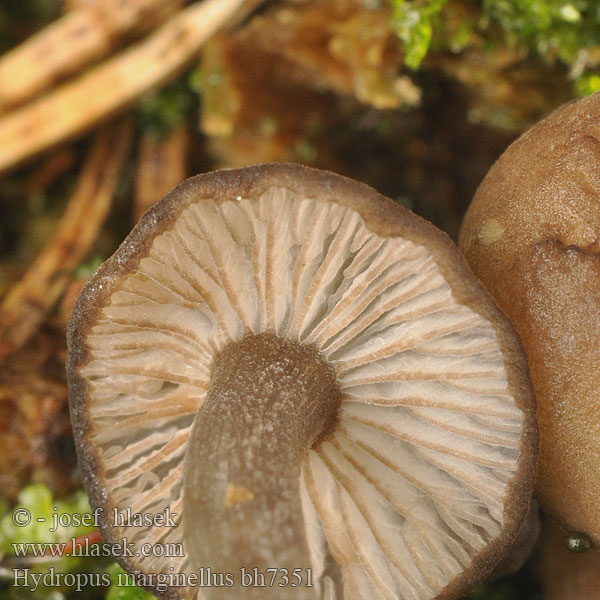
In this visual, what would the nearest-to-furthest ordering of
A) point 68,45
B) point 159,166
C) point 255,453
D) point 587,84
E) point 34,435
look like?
point 255,453 < point 587,84 < point 34,435 < point 68,45 < point 159,166

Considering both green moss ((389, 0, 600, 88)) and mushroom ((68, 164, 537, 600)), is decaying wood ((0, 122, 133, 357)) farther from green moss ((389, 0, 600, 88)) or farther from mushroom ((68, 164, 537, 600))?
green moss ((389, 0, 600, 88))

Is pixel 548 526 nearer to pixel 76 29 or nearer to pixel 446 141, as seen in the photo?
pixel 446 141

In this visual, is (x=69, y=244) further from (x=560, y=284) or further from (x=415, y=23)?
(x=560, y=284)

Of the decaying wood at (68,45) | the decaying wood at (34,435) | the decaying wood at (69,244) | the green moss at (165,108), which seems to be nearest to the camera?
the decaying wood at (34,435)

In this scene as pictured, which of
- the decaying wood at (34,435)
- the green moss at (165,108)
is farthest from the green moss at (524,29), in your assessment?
the decaying wood at (34,435)

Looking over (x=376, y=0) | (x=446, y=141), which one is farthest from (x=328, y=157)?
(x=376, y=0)

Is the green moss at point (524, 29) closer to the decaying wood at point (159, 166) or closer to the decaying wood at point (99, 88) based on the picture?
the decaying wood at point (99, 88)

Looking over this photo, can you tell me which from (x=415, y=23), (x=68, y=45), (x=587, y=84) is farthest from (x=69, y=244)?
(x=587, y=84)
